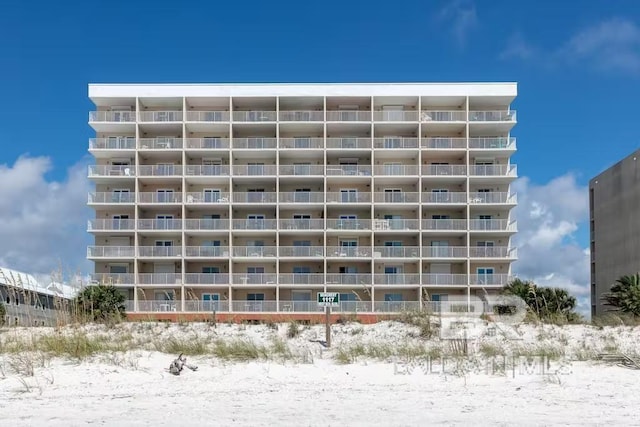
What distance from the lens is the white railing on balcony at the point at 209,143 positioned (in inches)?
1978

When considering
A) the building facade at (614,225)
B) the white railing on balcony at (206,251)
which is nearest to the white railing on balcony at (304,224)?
the white railing on balcony at (206,251)

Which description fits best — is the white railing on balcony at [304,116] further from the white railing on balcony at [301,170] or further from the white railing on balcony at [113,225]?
the white railing on balcony at [113,225]

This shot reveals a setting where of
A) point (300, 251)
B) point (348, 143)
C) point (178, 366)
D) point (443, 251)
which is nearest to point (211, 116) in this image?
point (348, 143)

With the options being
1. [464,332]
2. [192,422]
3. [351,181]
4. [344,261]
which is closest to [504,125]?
[351,181]

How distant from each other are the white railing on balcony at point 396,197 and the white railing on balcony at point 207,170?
11644 mm

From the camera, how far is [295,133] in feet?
170

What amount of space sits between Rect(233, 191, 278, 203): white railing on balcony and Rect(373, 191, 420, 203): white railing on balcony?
25.7 feet

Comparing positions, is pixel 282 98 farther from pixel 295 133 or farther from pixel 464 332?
pixel 464 332

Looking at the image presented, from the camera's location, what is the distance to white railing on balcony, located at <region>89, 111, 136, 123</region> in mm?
50812

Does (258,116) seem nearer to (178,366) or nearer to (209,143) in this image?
(209,143)

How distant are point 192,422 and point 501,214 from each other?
144 feet

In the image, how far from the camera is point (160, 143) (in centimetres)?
5088

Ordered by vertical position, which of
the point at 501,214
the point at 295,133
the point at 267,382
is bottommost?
the point at 267,382

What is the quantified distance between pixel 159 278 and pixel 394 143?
2060 cm
